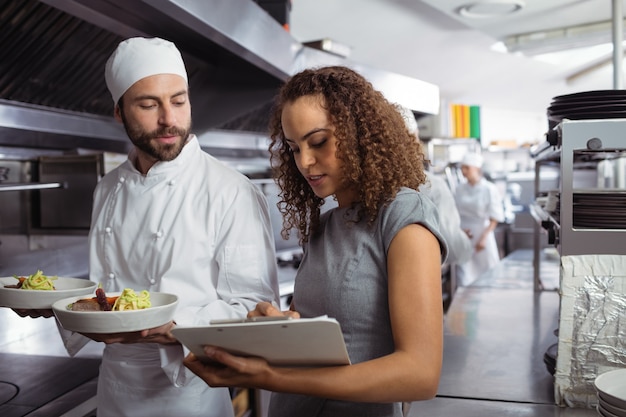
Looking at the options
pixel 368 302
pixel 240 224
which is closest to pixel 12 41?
pixel 240 224

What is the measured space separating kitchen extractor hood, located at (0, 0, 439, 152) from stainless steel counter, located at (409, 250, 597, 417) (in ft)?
4.93

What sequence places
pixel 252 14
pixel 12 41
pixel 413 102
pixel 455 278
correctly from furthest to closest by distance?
1. pixel 455 278
2. pixel 413 102
3. pixel 252 14
4. pixel 12 41

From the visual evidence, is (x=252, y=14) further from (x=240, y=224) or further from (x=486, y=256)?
(x=486, y=256)

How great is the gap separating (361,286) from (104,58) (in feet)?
6.31

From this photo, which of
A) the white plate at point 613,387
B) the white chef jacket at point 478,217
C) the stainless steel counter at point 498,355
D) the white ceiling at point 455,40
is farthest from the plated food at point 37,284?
the white chef jacket at point 478,217

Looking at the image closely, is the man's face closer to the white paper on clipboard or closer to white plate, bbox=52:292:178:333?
white plate, bbox=52:292:178:333

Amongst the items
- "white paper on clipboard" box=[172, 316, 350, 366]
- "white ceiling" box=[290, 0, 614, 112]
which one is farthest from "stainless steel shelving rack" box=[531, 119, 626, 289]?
"white ceiling" box=[290, 0, 614, 112]

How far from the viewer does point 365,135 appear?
1230 millimetres

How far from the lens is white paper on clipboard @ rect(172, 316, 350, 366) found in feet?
3.15

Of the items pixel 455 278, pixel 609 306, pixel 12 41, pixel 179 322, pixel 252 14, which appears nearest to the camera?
pixel 179 322

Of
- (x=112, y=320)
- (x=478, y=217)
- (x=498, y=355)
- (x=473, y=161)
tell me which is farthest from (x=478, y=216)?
(x=112, y=320)

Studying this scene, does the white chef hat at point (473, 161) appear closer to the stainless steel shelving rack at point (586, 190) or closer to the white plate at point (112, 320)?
the stainless steel shelving rack at point (586, 190)

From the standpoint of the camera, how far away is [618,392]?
1338 mm

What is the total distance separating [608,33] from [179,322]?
4.64 meters
